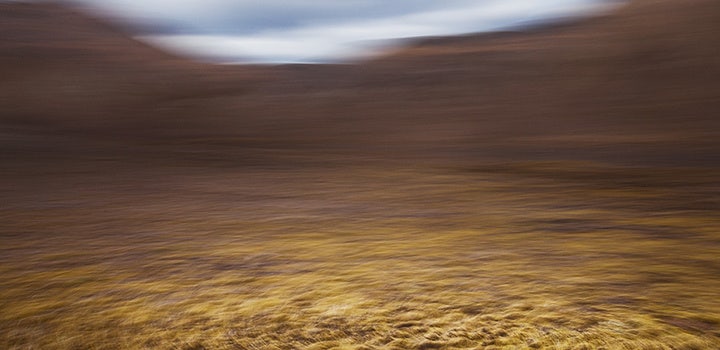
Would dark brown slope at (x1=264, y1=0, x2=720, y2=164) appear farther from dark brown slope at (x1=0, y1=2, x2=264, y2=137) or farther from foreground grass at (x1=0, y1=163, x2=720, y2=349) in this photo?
foreground grass at (x1=0, y1=163, x2=720, y2=349)

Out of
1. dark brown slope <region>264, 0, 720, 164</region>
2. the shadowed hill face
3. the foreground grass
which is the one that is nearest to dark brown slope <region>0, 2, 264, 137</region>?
the shadowed hill face

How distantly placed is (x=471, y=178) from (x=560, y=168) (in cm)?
69

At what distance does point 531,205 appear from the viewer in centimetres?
257

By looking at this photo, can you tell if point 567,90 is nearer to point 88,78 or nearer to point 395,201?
point 395,201

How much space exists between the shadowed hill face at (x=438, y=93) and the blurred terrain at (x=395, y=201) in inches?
1.4

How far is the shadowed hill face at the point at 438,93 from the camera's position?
5590 millimetres

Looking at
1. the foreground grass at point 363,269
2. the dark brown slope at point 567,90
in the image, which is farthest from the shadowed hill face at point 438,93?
the foreground grass at point 363,269

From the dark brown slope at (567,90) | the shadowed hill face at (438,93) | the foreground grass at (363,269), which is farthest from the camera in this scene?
the shadowed hill face at (438,93)

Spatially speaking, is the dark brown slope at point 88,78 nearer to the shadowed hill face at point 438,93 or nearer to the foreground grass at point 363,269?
the shadowed hill face at point 438,93

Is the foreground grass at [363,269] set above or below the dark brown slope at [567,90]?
below

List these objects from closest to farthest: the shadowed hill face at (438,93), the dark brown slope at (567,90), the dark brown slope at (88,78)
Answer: the dark brown slope at (567,90) → the shadowed hill face at (438,93) → the dark brown slope at (88,78)

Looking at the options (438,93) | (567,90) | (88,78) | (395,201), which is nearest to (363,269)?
(395,201)

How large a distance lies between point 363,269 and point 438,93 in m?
5.89

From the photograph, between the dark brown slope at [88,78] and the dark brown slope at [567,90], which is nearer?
the dark brown slope at [567,90]
